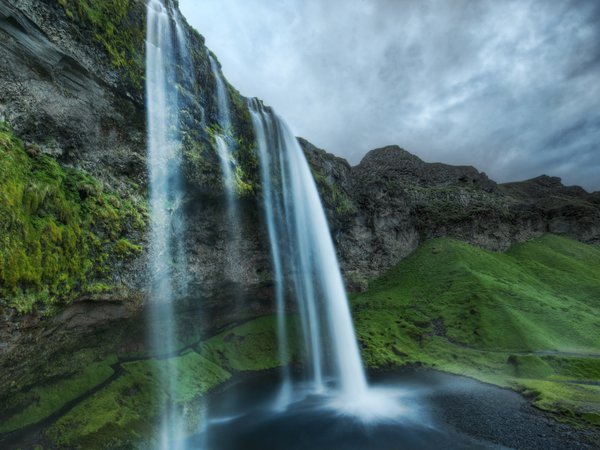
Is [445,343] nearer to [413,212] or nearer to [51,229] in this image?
[51,229]

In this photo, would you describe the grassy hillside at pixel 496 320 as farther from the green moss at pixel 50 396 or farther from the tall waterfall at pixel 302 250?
the green moss at pixel 50 396

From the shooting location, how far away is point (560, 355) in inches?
1208

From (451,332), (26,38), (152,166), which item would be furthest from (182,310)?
(451,332)

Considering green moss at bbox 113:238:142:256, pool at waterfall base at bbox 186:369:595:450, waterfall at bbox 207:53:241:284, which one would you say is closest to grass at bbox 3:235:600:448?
pool at waterfall base at bbox 186:369:595:450

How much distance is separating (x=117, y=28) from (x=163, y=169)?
10462mm

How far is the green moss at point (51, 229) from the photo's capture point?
14.1 meters

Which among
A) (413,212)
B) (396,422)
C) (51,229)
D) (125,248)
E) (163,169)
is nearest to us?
(51,229)

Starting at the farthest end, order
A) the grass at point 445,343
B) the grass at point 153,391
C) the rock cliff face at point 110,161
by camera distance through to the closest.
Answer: the grass at point 445,343 < the grass at point 153,391 < the rock cliff face at point 110,161

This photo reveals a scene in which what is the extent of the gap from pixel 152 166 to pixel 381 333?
33563 millimetres

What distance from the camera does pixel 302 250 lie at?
125 feet

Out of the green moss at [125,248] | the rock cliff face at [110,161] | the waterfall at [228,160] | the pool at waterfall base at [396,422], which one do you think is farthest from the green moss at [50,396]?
the waterfall at [228,160]

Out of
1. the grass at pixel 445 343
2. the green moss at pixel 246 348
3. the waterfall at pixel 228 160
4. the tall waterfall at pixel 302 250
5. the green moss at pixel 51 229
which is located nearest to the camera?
the green moss at pixel 51 229

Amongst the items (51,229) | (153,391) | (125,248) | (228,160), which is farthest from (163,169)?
(153,391)

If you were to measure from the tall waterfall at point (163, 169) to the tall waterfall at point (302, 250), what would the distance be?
11.2 meters
